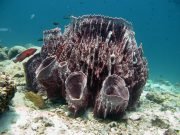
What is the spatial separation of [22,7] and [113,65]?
464 feet

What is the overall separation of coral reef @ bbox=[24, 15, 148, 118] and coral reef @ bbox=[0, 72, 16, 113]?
863 millimetres

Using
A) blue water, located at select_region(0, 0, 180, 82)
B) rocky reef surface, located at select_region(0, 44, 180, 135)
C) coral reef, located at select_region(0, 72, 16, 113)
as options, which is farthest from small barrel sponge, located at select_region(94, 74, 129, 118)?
blue water, located at select_region(0, 0, 180, 82)

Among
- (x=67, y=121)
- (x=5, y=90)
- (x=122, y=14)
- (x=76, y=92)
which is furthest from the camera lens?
(x=122, y=14)

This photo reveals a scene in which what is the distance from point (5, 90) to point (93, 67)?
5.48 ft

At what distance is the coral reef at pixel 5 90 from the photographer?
362cm

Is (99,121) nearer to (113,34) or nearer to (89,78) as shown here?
(89,78)

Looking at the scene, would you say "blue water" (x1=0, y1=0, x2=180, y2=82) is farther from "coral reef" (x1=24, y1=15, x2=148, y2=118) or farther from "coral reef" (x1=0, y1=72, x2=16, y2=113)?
"coral reef" (x1=0, y1=72, x2=16, y2=113)

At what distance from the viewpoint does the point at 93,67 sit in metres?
4.76

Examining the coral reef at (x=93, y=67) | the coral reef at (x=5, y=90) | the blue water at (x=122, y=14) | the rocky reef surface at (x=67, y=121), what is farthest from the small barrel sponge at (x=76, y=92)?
the blue water at (x=122, y=14)

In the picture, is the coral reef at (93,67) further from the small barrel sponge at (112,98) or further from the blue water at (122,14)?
the blue water at (122,14)

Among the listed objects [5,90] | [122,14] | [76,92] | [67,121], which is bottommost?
[122,14]

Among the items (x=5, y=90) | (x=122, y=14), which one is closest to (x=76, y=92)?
(x=5, y=90)

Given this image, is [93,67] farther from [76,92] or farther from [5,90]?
[5,90]

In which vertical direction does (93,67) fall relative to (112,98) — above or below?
above
